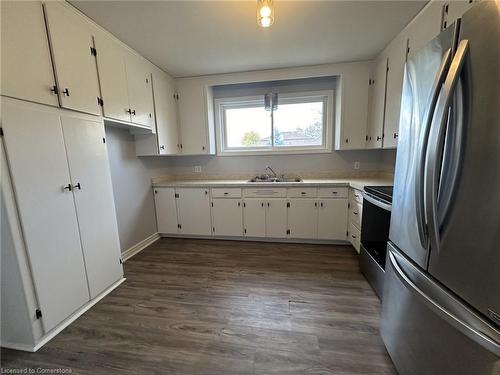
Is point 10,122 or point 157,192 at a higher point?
point 10,122

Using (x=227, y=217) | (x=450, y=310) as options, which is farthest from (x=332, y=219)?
(x=450, y=310)

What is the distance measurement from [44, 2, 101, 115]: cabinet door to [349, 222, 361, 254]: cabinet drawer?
117 inches

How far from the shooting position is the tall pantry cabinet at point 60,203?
52.1 inches

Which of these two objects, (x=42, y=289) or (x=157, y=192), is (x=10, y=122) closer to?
(x=42, y=289)

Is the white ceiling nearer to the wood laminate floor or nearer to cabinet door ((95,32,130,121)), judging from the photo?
cabinet door ((95,32,130,121))

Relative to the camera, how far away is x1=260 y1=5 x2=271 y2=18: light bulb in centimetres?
146

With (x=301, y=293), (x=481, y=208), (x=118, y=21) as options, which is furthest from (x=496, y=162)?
(x=118, y=21)

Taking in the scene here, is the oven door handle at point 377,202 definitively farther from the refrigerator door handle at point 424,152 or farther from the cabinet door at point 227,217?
the cabinet door at point 227,217

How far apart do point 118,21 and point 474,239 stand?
110 inches

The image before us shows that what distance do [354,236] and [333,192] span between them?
0.60 meters

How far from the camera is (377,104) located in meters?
2.58

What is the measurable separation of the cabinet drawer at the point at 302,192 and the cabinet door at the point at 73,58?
2.28 meters

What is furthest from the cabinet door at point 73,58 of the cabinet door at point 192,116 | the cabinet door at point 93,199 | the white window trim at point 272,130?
the white window trim at point 272,130

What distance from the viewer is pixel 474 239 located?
2.36ft
